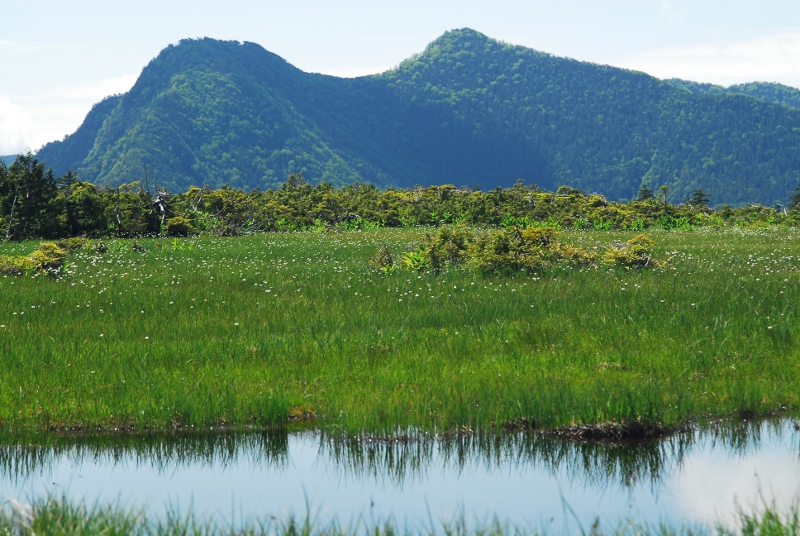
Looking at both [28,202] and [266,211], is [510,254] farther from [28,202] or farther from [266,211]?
[266,211]

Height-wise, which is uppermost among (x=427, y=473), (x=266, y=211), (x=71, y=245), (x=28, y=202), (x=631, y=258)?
(x=266, y=211)

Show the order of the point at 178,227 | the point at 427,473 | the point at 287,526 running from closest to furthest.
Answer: the point at 287,526
the point at 427,473
the point at 178,227

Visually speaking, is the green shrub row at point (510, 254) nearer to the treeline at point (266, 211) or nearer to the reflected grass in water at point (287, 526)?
the reflected grass in water at point (287, 526)

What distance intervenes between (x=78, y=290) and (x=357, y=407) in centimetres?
1015

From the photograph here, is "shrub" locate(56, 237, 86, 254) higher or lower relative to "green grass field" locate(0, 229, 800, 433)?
higher

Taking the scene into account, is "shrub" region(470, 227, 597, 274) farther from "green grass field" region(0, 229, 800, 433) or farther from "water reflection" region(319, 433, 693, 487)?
"water reflection" region(319, 433, 693, 487)

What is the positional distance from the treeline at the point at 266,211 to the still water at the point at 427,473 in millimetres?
29506

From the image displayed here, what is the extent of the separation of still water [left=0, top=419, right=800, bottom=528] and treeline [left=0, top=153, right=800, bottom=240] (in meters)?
29.5

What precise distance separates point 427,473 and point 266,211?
43.7 meters

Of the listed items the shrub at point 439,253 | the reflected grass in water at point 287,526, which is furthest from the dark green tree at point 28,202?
the reflected grass in water at point 287,526

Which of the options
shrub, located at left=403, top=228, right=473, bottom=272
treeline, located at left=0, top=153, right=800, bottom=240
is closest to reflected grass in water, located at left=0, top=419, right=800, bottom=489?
shrub, located at left=403, top=228, right=473, bottom=272

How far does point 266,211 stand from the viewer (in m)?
50.1

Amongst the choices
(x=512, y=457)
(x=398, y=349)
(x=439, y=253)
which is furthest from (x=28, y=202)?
(x=512, y=457)

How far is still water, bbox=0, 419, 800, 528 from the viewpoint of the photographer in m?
6.60
